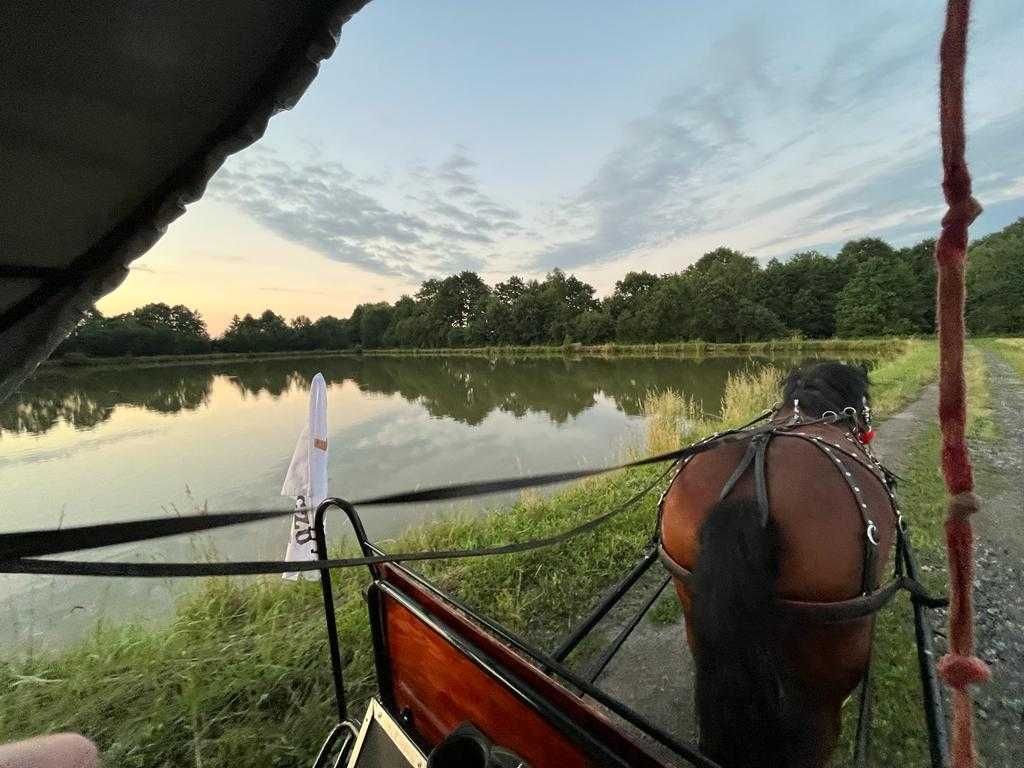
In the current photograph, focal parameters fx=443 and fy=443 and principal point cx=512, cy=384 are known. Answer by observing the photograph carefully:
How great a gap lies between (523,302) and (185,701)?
64.2m

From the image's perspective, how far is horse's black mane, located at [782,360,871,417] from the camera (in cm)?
269

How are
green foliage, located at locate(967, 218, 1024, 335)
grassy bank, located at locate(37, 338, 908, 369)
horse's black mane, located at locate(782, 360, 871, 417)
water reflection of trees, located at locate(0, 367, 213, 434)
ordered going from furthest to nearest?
green foliage, located at locate(967, 218, 1024, 335)
grassy bank, located at locate(37, 338, 908, 369)
water reflection of trees, located at locate(0, 367, 213, 434)
horse's black mane, located at locate(782, 360, 871, 417)

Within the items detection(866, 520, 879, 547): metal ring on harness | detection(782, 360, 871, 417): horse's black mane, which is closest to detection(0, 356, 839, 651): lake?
detection(866, 520, 879, 547): metal ring on harness

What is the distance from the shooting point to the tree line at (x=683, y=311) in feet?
127

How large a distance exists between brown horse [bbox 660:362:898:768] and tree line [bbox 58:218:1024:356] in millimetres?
34084

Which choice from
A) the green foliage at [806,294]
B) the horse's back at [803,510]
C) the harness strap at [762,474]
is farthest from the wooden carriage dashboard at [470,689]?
the green foliage at [806,294]

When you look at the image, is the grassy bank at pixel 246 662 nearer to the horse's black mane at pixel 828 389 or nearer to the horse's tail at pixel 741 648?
the horse's tail at pixel 741 648

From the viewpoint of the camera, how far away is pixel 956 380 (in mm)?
545

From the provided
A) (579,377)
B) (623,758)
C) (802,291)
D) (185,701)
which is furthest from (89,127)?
(802,291)

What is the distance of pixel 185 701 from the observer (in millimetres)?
2170

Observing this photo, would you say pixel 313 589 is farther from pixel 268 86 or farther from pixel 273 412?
pixel 273 412

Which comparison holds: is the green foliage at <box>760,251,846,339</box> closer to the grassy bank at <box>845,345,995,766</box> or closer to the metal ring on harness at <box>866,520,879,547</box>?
the grassy bank at <box>845,345,995,766</box>

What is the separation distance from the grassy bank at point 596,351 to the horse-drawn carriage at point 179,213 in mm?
29842

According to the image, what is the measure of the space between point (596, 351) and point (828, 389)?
149ft
